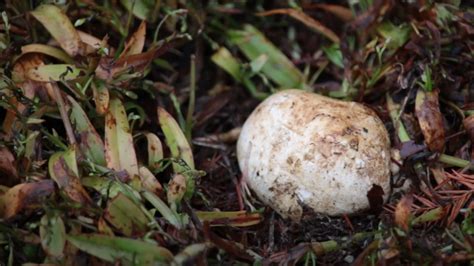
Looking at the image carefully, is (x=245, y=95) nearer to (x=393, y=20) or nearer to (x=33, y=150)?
(x=393, y=20)

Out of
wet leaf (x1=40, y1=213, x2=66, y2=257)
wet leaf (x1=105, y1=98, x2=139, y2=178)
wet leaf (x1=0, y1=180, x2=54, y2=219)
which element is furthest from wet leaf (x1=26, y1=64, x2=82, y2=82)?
wet leaf (x1=40, y1=213, x2=66, y2=257)

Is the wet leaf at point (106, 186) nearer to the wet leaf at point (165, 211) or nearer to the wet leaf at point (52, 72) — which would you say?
the wet leaf at point (165, 211)

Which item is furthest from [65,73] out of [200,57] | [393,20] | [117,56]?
[393,20]

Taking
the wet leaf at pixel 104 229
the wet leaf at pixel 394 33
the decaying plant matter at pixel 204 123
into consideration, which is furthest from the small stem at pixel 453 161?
the wet leaf at pixel 104 229

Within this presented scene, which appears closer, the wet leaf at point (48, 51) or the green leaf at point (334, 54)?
the wet leaf at point (48, 51)

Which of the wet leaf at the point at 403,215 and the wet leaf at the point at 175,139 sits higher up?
the wet leaf at the point at 175,139

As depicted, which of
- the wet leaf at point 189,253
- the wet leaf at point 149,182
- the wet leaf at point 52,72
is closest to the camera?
the wet leaf at point 189,253
